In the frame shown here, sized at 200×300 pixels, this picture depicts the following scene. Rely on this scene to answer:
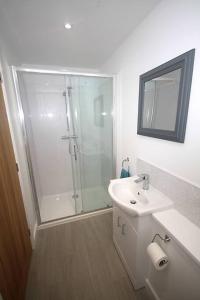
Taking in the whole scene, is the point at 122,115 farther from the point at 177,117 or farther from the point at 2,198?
the point at 2,198

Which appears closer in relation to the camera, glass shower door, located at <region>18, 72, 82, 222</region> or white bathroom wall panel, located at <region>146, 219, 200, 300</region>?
white bathroom wall panel, located at <region>146, 219, 200, 300</region>

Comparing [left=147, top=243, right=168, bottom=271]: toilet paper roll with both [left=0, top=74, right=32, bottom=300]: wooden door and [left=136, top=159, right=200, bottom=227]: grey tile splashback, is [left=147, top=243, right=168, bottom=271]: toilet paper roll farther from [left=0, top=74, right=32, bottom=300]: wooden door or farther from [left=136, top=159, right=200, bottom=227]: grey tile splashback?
[left=0, top=74, right=32, bottom=300]: wooden door

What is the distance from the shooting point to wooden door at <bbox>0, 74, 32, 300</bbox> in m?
0.99

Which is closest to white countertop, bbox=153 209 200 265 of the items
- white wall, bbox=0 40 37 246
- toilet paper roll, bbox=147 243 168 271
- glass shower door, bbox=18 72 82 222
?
toilet paper roll, bbox=147 243 168 271

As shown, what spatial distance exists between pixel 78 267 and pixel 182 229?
1.18 meters

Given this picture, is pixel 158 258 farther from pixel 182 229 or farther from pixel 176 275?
pixel 182 229

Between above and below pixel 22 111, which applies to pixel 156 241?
below

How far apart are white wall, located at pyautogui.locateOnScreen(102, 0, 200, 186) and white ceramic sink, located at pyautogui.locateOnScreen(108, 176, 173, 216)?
0.27m

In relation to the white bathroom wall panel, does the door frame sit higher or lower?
higher

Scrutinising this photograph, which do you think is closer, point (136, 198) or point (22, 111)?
point (136, 198)

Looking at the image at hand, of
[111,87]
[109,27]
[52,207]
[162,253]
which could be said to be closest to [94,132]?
[111,87]

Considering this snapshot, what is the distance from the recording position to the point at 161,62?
119 cm

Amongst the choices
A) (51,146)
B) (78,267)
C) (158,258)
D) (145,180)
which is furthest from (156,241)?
(51,146)

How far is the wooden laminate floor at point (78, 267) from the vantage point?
4.15ft
